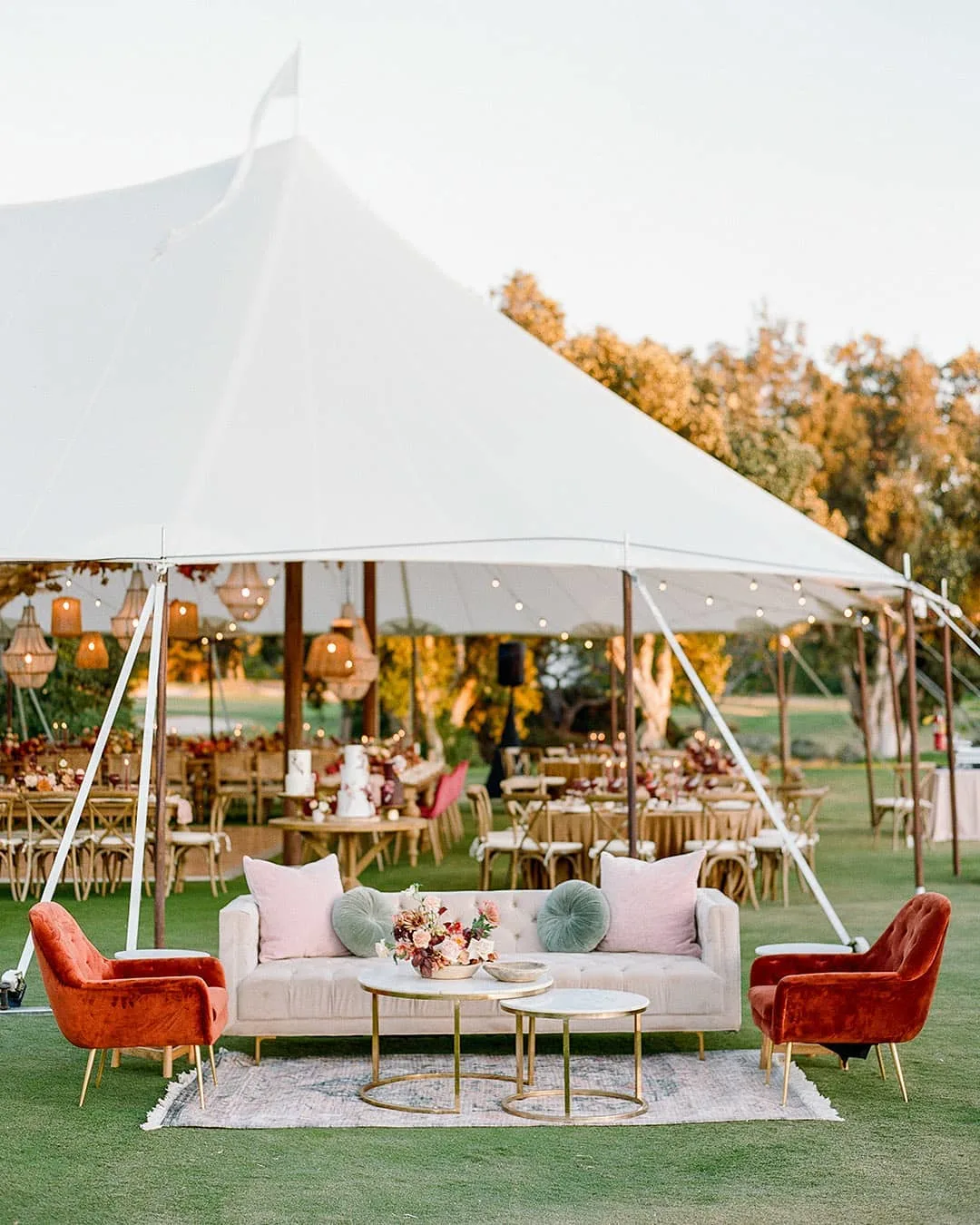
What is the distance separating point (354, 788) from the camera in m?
10.8

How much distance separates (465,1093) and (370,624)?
8911mm

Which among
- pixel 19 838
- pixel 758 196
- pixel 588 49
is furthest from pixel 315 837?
pixel 758 196

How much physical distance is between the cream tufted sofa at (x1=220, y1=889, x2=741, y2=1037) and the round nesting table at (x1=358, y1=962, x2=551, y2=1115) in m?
0.14

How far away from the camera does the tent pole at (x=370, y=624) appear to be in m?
15.0

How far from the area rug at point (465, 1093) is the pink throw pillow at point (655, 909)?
0.52 metres

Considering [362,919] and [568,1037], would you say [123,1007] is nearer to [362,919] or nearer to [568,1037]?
[362,919]

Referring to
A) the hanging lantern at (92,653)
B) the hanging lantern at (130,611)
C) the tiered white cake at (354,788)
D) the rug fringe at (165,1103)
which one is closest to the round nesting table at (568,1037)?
the rug fringe at (165,1103)

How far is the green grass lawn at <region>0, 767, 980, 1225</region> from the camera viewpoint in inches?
196

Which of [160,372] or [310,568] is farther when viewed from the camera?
[310,568]

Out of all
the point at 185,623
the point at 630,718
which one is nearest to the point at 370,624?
the point at 185,623

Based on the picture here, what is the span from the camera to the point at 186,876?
46.2ft

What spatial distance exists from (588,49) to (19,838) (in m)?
9.29

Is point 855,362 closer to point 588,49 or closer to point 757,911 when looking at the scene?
point 588,49

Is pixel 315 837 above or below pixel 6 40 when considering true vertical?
below
